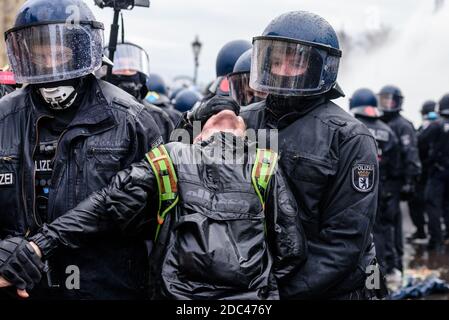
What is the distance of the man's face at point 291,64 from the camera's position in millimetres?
3248

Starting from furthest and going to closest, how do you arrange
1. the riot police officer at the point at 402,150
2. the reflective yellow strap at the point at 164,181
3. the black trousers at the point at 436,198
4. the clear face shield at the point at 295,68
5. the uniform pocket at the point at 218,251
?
1. the black trousers at the point at 436,198
2. the riot police officer at the point at 402,150
3. the clear face shield at the point at 295,68
4. the reflective yellow strap at the point at 164,181
5. the uniform pocket at the point at 218,251

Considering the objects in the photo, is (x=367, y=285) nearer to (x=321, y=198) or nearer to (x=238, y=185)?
(x=321, y=198)

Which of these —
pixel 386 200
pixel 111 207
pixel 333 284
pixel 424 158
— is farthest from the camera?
pixel 424 158

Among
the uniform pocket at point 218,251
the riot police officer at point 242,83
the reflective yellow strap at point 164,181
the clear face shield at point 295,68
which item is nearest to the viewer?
the uniform pocket at point 218,251

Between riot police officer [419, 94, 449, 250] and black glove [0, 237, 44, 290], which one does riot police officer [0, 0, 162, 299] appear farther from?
riot police officer [419, 94, 449, 250]

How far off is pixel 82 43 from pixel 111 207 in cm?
82

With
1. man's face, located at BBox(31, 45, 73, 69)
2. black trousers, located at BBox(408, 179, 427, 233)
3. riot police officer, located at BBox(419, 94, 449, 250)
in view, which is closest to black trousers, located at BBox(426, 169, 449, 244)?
riot police officer, located at BBox(419, 94, 449, 250)

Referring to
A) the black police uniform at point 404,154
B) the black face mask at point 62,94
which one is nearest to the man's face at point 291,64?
the black face mask at point 62,94

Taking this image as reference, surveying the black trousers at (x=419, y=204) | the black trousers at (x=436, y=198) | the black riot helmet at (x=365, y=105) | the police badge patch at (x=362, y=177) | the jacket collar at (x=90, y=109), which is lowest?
the black trousers at (x=419, y=204)

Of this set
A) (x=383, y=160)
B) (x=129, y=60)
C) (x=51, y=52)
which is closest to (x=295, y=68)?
(x=51, y=52)

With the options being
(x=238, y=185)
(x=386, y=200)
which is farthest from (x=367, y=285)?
(x=386, y=200)

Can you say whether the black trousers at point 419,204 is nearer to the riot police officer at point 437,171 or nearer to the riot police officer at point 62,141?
the riot police officer at point 437,171

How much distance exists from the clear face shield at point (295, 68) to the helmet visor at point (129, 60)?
2807 millimetres

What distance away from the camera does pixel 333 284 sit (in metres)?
3.11
